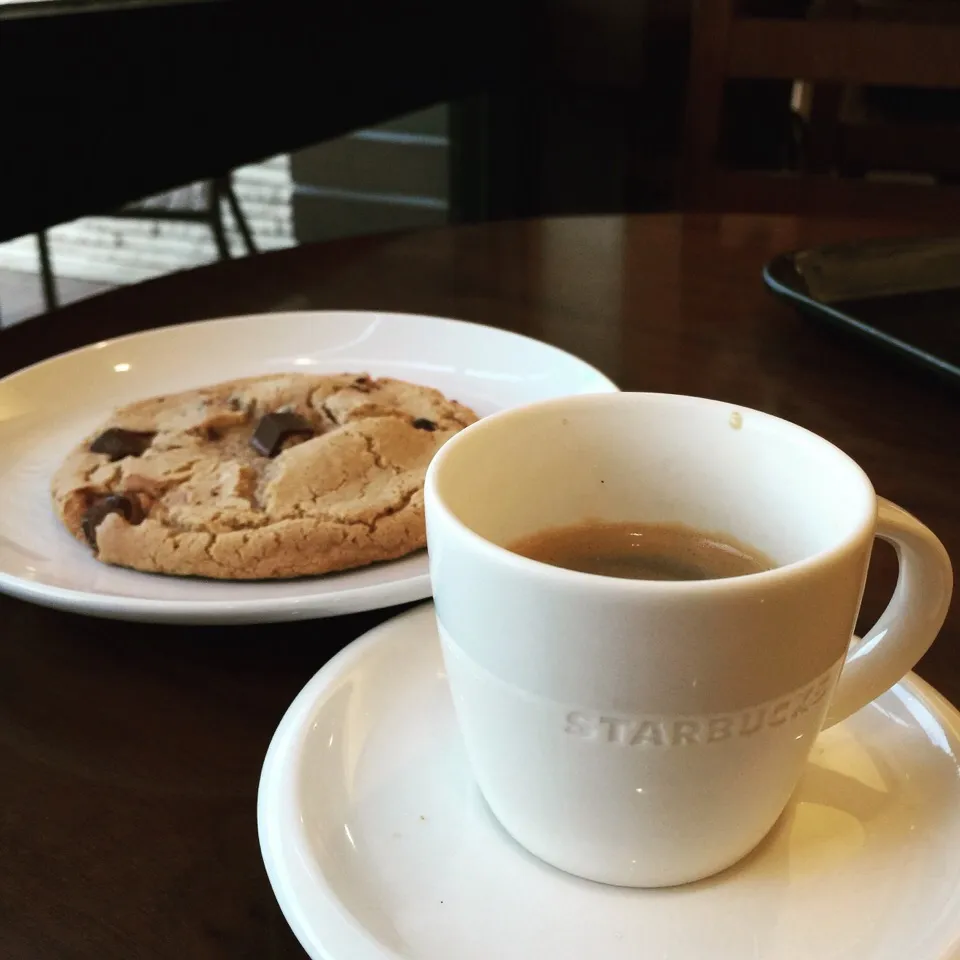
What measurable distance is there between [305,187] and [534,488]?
2.56 m

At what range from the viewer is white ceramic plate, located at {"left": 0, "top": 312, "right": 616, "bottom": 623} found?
627 mm

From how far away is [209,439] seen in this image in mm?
779

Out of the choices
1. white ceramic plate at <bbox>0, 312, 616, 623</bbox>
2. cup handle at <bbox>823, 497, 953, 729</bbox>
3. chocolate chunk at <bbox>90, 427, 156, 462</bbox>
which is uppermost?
cup handle at <bbox>823, 497, 953, 729</bbox>

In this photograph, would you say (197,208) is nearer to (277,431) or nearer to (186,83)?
(186,83)

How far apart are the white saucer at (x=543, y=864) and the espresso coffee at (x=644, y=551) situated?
0.30 ft

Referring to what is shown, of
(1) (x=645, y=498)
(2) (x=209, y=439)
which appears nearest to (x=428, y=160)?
(2) (x=209, y=439)

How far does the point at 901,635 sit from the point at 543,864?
18cm

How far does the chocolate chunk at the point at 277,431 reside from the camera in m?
0.74

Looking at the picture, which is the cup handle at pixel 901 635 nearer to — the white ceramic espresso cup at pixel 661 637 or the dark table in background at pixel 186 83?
the white ceramic espresso cup at pixel 661 637

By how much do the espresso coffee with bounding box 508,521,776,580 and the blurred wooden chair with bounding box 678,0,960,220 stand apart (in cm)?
185

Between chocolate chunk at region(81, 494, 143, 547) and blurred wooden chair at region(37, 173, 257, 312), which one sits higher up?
chocolate chunk at region(81, 494, 143, 547)

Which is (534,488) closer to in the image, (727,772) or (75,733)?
(727,772)

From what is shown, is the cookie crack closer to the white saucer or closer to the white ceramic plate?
the white ceramic plate

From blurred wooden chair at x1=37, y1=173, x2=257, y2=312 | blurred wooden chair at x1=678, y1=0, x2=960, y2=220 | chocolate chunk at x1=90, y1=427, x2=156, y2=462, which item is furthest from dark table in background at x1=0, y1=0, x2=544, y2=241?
chocolate chunk at x1=90, y1=427, x2=156, y2=462
